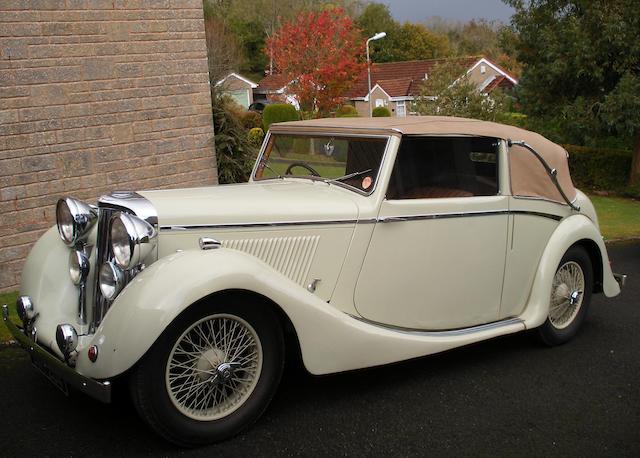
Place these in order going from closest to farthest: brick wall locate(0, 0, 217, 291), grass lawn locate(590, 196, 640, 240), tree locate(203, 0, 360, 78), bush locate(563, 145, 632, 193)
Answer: brick wall locate(0, 0, 217, 291) < grass lawn locate(590, 196, 640, 240) < bush locate(563, 145, 632, 193) < tree locate(203, 0, 360, 78)

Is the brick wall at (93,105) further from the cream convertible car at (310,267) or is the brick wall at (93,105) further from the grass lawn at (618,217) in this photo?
the grass lawn at (618,217)

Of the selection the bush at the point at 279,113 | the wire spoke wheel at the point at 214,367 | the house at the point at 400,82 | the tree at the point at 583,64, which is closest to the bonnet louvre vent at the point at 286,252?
the wire spoke wheel at the point at 214,367

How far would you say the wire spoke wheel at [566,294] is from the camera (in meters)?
5.32

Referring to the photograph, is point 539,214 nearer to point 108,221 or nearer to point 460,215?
point 460,215

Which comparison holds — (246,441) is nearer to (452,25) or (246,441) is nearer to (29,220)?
(29,220)

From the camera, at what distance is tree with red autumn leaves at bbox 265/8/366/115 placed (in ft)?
96.1

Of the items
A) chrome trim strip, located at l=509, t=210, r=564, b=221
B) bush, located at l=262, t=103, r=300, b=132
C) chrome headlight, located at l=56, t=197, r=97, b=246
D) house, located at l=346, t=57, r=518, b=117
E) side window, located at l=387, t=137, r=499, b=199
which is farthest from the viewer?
house, located at l=346, t=57, r=518, b=117

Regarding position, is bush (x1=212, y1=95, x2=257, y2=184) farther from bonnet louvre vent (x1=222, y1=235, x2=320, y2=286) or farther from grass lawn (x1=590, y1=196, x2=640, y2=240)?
bonnet louvre vent (x1=222, y1=235, x2=320, y2=286)

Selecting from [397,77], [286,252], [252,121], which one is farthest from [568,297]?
[397,77]

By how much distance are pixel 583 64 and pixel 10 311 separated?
40.3 ft

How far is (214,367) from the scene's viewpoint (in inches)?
144

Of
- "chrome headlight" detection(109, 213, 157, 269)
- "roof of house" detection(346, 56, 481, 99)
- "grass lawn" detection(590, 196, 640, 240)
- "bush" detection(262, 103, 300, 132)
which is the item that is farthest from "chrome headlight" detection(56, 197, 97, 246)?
"roof of house" detection(346, 56, 481, 99)

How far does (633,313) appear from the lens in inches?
246

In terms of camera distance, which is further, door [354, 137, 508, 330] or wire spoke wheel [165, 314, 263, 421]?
door [354, 137, 508, 330]
